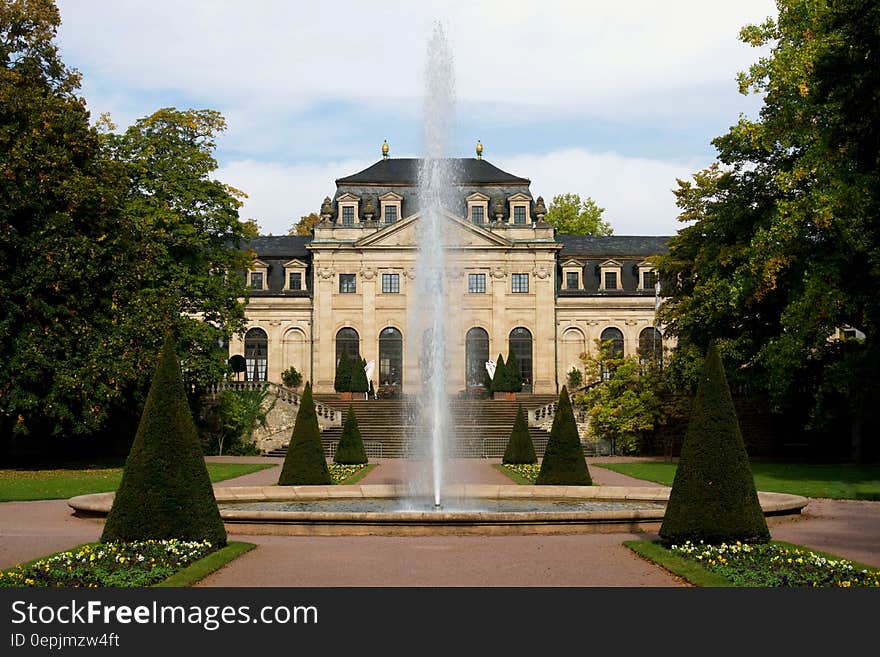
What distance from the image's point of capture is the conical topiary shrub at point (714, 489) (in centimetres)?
1311

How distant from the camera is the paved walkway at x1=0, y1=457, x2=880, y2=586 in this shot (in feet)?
37.2

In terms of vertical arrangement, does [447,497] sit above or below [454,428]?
below

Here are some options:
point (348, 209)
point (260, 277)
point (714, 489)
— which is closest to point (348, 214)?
point (348, 209)

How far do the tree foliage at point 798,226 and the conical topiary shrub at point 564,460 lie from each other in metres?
8.17

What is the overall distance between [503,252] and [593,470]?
3038 centimetres

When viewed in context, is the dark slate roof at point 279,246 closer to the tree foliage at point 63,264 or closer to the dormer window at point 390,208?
the dormer window at point 390,208

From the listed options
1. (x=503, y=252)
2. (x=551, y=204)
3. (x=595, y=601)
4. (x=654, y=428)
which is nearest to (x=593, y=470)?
(x=654, y=428)

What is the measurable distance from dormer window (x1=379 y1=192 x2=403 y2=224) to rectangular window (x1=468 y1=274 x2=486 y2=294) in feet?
20.5

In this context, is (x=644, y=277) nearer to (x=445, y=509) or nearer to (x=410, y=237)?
(x=410, y=237)

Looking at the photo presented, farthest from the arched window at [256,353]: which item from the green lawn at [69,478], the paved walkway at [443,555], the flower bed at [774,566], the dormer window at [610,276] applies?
the flower bed at [774,566]

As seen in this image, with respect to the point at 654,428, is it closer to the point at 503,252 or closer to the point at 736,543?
the point at 503,252

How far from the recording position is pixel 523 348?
61.2m

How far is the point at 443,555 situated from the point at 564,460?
11.1 metres

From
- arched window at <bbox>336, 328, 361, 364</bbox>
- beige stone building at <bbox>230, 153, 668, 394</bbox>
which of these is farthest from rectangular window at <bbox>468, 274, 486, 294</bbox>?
arched window at <bbox>336, 328, 361, 364</bbox>
